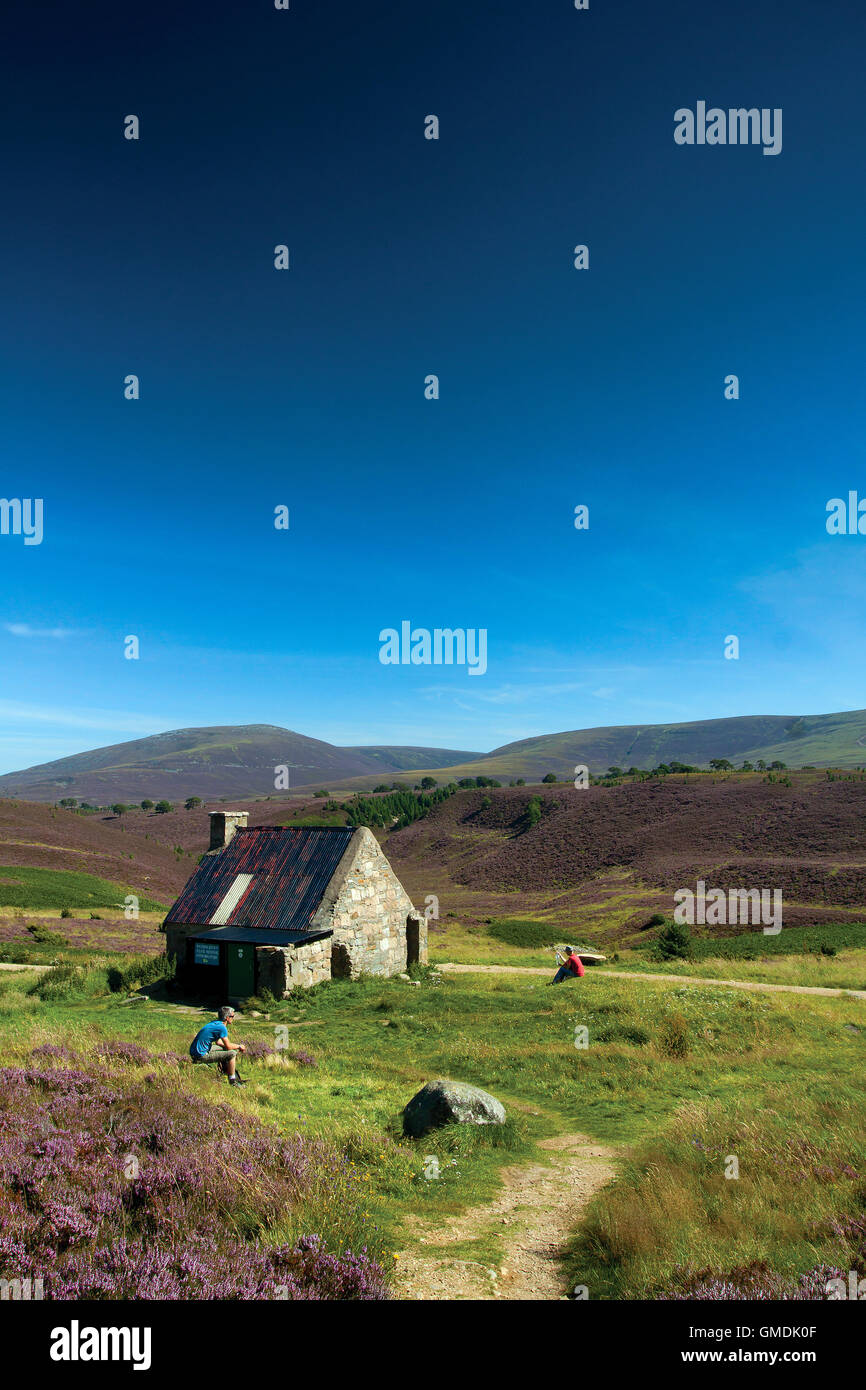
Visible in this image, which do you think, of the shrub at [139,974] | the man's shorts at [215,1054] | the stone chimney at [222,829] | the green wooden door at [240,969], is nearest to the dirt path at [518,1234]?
the man's shorts at [215,1054]

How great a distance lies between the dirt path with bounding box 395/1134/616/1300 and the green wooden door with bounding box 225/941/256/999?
54.0ft

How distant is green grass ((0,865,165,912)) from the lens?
5094 cm

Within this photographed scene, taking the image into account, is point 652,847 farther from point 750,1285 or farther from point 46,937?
point 750,1285

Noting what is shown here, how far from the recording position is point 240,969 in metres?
25.3

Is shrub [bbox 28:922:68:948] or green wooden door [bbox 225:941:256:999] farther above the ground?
green wooden door [bbox 225:941:256:999]

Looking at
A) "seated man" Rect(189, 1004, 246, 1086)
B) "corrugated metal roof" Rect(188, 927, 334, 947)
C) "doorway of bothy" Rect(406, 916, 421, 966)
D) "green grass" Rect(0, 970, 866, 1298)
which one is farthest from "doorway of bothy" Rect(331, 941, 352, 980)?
"seated man" Rect(189, 1004, 246, 1086)

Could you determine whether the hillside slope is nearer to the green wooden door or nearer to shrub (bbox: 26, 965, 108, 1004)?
the green wooden door

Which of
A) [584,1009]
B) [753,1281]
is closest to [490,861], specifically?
[584,1009]

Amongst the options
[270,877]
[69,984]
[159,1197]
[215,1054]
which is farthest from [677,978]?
[159,1197]

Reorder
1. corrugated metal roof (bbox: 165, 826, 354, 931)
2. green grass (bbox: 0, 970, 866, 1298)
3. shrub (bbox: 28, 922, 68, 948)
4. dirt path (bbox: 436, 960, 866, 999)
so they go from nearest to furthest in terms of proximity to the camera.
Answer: green grass (bbox: 0, 970, 866, 1298)
dirt path (bbox: 436, 960, 866, 999)
corrugated metal roof (bbox: 165, 826, 354, 931)
shrub (bbox: 28, 922, 68, 948)

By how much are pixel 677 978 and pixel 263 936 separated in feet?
54.2

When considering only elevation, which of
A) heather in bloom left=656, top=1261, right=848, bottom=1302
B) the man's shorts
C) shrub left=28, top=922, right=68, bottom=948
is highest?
heather in bloom left=656, top=1261, right=848, bottom=1302

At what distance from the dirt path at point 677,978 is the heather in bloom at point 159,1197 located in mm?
21092
